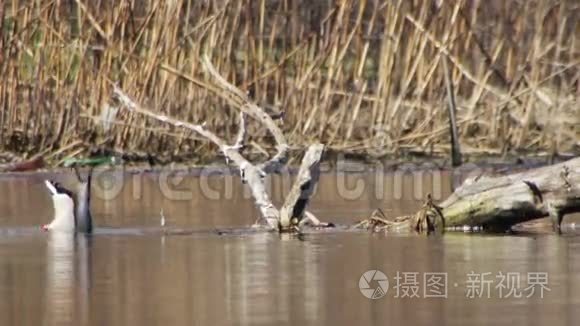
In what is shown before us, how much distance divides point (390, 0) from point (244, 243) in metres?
5.83

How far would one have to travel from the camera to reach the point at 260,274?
926 centimetres

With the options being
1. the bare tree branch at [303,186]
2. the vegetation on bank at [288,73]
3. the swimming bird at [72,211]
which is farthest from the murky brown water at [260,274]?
the vegetation on bank at [288,73]

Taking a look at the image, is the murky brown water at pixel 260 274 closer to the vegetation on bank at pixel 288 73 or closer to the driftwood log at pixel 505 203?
the driftwood log at pixel 505 203

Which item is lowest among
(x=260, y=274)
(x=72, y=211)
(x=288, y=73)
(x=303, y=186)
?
(x=260, y=274)

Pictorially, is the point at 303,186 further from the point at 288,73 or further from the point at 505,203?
the point at 288,73

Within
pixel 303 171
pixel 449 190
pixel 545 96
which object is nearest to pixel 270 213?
pixel 303 171

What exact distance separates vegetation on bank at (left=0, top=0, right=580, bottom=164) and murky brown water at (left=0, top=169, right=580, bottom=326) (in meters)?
2.97

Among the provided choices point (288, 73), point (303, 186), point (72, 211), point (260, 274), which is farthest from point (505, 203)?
point (288, 73)

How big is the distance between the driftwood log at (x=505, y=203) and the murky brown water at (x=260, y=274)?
15 cm

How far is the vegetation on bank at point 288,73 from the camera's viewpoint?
16.3m

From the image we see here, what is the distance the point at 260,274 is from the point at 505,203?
207cm

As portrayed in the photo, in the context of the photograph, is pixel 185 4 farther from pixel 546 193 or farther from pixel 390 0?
pixel 546 193

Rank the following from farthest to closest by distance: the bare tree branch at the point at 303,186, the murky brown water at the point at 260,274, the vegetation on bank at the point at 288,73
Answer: the vegetation on bank at the point at 288,73 < the bare tree branch at the point at 303,186 < the murky brown water at the point at 260,274

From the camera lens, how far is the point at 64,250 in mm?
10625
